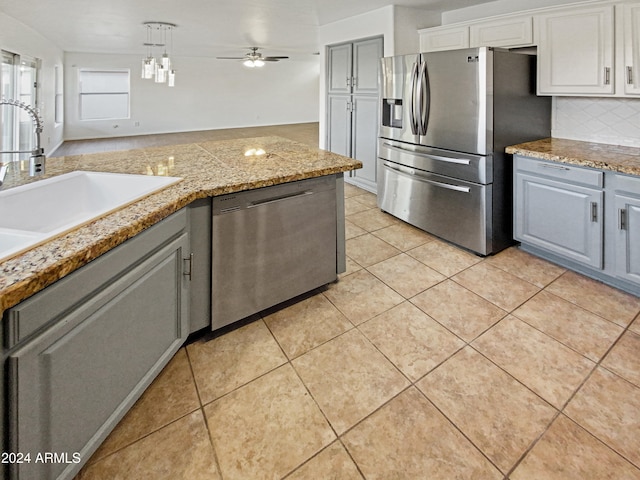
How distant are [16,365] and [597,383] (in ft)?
7.19

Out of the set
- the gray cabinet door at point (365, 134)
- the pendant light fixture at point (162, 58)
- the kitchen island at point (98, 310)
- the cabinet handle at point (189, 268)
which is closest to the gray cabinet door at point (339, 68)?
the gray cabinet door at point (365, 134)

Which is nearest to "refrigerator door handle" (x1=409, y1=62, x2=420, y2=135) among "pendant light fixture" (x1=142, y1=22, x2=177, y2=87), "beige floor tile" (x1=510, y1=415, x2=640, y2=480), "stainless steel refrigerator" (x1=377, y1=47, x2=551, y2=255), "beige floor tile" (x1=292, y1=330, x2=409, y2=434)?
"stainless steel refrigerator" (x1=377, y1=47, x2=551, y2=255)

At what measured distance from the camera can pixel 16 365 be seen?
0.90m

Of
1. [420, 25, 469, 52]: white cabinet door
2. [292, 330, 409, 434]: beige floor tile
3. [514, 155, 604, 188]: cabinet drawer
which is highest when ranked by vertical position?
[420, 25, 469, 52]: white cabinet door

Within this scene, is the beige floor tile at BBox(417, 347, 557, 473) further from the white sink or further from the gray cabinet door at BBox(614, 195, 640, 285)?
the white sink

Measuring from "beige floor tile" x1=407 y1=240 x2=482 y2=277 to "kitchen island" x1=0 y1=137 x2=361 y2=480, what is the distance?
4.56 feet

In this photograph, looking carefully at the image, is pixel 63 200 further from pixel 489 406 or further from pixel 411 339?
pixel 489 406

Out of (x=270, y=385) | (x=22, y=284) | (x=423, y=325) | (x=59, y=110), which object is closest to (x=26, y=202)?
(x=22, y=284)

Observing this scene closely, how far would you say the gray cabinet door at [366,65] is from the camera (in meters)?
4.31

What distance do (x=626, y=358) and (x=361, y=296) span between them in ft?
4.66

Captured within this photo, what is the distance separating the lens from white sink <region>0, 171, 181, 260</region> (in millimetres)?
1240

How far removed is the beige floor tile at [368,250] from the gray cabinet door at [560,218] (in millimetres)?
1041

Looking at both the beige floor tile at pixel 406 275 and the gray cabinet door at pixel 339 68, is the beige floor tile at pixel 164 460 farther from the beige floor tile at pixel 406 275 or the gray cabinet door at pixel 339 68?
the gray cabinet door at pixel 339 68

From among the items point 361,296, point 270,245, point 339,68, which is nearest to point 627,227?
point 361,296
